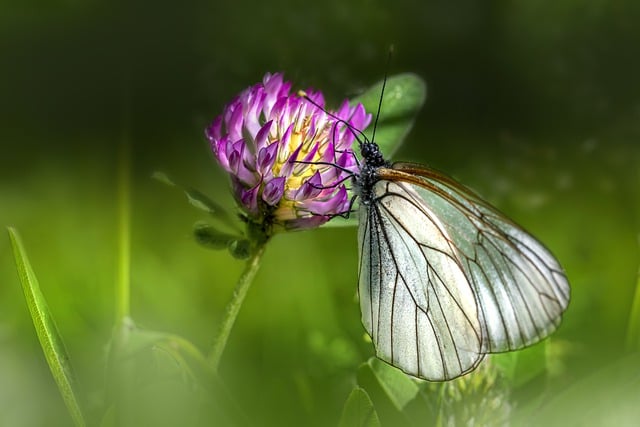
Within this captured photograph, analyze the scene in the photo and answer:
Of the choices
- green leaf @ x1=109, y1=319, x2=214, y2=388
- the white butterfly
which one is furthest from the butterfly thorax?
green leaf @ x1=109, y1=319, x2=214, y2=388

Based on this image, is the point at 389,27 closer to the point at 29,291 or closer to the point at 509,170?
the point at 509,170

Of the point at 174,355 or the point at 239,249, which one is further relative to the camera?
the point at 239,249

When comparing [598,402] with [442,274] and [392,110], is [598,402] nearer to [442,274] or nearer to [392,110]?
[442,274]

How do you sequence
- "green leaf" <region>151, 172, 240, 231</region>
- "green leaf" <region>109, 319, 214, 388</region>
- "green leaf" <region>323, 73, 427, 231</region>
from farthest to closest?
"green leaf" <region>323, 73, 427, 231</region>, "green leaf" <region>151, 172, 240, 231</region>, "green leaf" <region>109, 319, 214, 388</region>

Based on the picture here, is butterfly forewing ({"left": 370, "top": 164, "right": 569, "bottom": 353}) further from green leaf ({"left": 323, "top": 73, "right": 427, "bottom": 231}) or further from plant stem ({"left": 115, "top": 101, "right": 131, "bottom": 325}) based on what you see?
plant stem ({"left": 115, "top": 101, "right": 131, "bottom": 325})

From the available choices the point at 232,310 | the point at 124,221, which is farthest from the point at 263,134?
the point at 124,221
